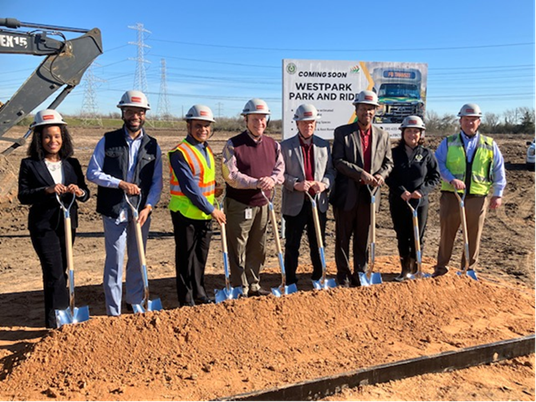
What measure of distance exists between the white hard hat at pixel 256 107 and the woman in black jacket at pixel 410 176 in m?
1.77

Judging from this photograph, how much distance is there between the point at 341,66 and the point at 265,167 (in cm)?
416

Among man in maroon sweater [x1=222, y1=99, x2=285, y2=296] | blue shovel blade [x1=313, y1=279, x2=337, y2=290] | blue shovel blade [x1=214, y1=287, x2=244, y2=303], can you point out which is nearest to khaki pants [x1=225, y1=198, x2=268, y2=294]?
man in maroon sweater [x1=222, y1=99, x2=285, y2=296]

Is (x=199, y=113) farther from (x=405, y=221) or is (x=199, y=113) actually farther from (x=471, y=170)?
(x=471, y=170)

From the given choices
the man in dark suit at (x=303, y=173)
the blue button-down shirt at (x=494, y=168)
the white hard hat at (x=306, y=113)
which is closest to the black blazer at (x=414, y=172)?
the blue button-down shirt at (x=494, y=168)

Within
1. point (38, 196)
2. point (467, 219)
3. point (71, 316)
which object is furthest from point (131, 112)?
point (467, 219)

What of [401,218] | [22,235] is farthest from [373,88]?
[22,235]

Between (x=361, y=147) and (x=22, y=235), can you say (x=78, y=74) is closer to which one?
(x=22, y=235)

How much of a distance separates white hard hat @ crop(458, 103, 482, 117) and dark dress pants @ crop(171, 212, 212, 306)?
318 centimetres

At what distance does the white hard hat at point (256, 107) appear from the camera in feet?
15.2

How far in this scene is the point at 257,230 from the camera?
5020 millimetres

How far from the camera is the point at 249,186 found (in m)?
4.67

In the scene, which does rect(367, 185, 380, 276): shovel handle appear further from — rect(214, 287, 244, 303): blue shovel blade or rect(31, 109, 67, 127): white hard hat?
rect(31, 109, 67, 127): white hard hat

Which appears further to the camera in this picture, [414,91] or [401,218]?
[414,91]

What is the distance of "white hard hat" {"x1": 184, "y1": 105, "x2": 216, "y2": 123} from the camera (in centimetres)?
439
